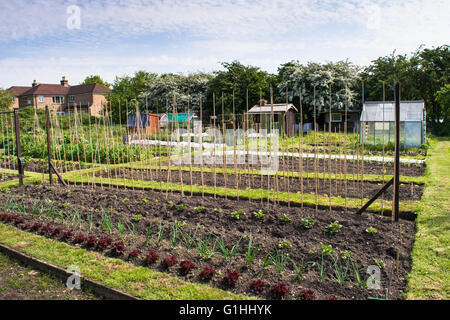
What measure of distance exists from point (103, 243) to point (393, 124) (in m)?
13.9

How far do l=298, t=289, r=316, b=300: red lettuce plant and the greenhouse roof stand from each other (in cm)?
1270

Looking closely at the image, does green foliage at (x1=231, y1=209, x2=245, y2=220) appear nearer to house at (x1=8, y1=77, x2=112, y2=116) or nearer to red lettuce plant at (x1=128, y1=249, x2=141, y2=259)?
red lettuce plant at (x1=128, y1=249, x2=141, y2=259)

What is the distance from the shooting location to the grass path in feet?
9.87

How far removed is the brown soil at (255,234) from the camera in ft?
10.6

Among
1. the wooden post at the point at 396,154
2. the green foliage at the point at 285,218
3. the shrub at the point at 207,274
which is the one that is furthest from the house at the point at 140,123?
the wooden post at the point at 396,154

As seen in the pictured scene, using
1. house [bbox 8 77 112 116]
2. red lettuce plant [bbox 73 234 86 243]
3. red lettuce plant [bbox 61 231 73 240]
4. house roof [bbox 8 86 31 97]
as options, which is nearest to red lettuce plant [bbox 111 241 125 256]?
red lettuce plant [bbox 73 234 86 243]

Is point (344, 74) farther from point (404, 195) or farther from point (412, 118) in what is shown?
point (404, 195)

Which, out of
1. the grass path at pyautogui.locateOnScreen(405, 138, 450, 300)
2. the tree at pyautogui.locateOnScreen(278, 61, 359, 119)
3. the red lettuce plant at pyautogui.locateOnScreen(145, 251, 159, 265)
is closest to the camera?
the grass path at pyautogui.locateOnScreen(405, 138, 450, 300)

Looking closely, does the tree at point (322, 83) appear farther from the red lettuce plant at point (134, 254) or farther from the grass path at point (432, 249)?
the red lettuce plant at point (134, 254)

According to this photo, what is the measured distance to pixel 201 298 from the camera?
295 centimetres

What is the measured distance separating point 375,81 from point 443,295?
2856 centimetres

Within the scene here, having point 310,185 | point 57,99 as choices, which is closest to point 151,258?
point 310,185

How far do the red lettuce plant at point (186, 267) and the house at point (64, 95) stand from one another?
46.3m
